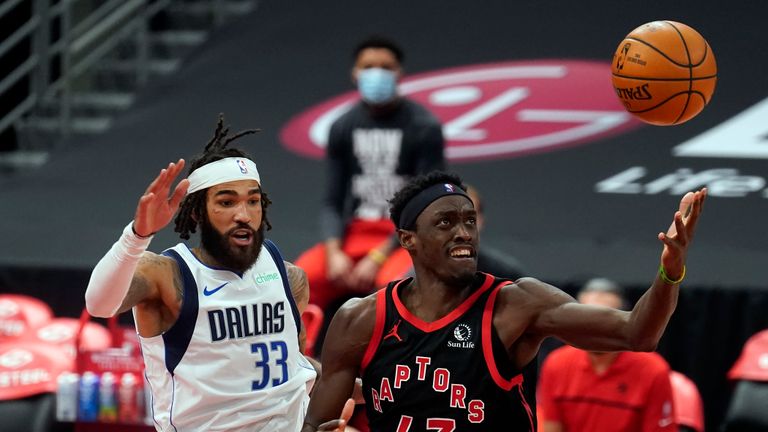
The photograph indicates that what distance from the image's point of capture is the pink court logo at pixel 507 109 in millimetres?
10195

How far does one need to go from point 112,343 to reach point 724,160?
4.39 meters

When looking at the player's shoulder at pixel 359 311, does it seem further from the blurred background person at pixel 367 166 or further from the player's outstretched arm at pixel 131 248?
the blurred background person at pixel 367 166

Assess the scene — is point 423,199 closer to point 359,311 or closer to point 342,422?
point 359,311

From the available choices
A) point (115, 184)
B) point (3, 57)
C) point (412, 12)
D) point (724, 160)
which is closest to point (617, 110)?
point (724, 160)

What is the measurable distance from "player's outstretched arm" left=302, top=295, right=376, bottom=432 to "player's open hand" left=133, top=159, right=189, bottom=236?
757 mm

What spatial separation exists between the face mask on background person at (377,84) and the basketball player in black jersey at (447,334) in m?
3.07

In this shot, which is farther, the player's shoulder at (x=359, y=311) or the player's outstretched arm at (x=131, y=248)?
the player's shoulder at (x=359, y=311)

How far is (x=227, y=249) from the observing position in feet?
17.5

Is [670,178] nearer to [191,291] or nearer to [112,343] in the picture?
[112,343]

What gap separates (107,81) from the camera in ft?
41.7

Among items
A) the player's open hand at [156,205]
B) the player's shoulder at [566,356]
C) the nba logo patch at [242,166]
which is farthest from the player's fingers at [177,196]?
the player's shoulder at [566,356]

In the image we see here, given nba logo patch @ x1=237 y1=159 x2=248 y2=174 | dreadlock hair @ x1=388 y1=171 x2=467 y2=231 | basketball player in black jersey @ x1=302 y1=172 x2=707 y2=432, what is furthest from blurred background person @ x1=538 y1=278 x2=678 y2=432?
nba logo patch @ x1=237 y1=159 x2=248 y2=174

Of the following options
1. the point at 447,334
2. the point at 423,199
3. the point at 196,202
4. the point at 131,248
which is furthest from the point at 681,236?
the point at 196,202

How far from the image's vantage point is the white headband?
17.8ft
